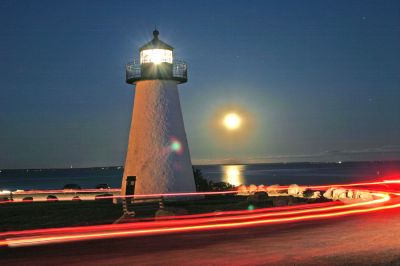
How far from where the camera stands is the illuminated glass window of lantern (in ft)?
91.4

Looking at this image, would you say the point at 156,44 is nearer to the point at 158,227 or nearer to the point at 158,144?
the point at 158,144

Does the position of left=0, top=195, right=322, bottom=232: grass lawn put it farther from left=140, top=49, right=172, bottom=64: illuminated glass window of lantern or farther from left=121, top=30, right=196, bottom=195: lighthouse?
left=140, top=49, right=172, bottom=64: illuminated glass window of lantern

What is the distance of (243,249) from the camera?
11500 millimetres

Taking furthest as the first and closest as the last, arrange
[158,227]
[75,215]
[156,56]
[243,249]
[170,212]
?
[156,56], [75,215], [170,212], [158,227], [243,249]

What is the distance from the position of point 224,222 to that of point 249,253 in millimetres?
5912

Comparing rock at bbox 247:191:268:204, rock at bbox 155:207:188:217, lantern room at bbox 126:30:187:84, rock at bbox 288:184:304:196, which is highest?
lantern room at bbox 126:30:187:84

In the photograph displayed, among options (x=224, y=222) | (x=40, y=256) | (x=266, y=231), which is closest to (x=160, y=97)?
(x=224, y=222)

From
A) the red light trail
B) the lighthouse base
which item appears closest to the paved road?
the red light trail

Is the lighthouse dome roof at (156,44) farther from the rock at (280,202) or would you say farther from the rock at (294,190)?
the rock at (294,190)

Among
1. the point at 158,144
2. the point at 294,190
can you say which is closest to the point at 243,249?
the point at 158,144

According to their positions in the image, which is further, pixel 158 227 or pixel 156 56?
pixel 156 56

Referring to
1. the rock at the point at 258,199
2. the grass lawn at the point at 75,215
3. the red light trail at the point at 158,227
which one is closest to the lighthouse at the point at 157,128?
the grass lawn at the point at 75,215

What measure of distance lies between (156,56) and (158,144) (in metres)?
4.38

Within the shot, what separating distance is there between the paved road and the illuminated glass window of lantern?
15.1 meters
